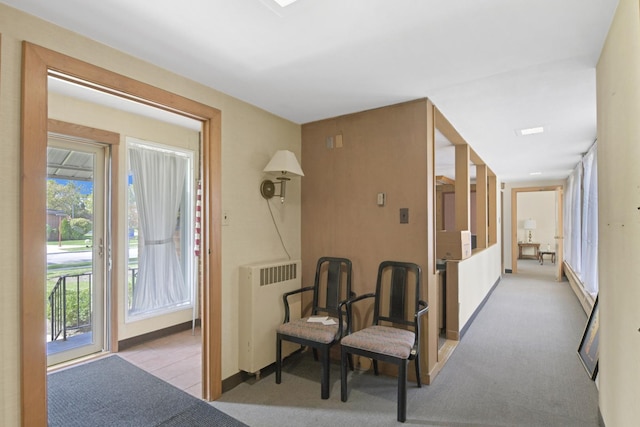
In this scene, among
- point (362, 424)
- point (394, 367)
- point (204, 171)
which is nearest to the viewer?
point (362, 424)

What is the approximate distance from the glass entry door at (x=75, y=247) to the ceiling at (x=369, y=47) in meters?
1.71

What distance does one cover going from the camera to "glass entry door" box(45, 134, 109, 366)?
3119mm

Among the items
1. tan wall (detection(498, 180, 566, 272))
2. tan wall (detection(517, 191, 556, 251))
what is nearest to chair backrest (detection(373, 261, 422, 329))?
tan wall (detection(498, 180, 566, 272))

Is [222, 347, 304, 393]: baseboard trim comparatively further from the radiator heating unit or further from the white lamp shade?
the white lamp shade

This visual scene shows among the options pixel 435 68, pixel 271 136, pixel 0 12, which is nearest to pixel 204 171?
pixel 271 136

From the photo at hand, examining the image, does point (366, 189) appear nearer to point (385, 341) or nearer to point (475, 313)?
point (385, 341)

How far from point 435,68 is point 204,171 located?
5.98 ft

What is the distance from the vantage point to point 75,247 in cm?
325

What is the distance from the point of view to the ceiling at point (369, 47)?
5.32 ft

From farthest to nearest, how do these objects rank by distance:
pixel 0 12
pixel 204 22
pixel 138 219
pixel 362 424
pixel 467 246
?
pixel 467 246, pixel 138 219, pixel 362 424, pixel 204 22, pixel 0 12

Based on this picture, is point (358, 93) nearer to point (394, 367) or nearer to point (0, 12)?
point (0, 12)

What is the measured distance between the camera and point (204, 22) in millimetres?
1740

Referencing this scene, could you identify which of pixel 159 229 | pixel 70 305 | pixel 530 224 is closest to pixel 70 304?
pixel 70 305

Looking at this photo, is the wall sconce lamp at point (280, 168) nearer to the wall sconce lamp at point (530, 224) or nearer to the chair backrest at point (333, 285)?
the chair backrest at point (333, 285)
